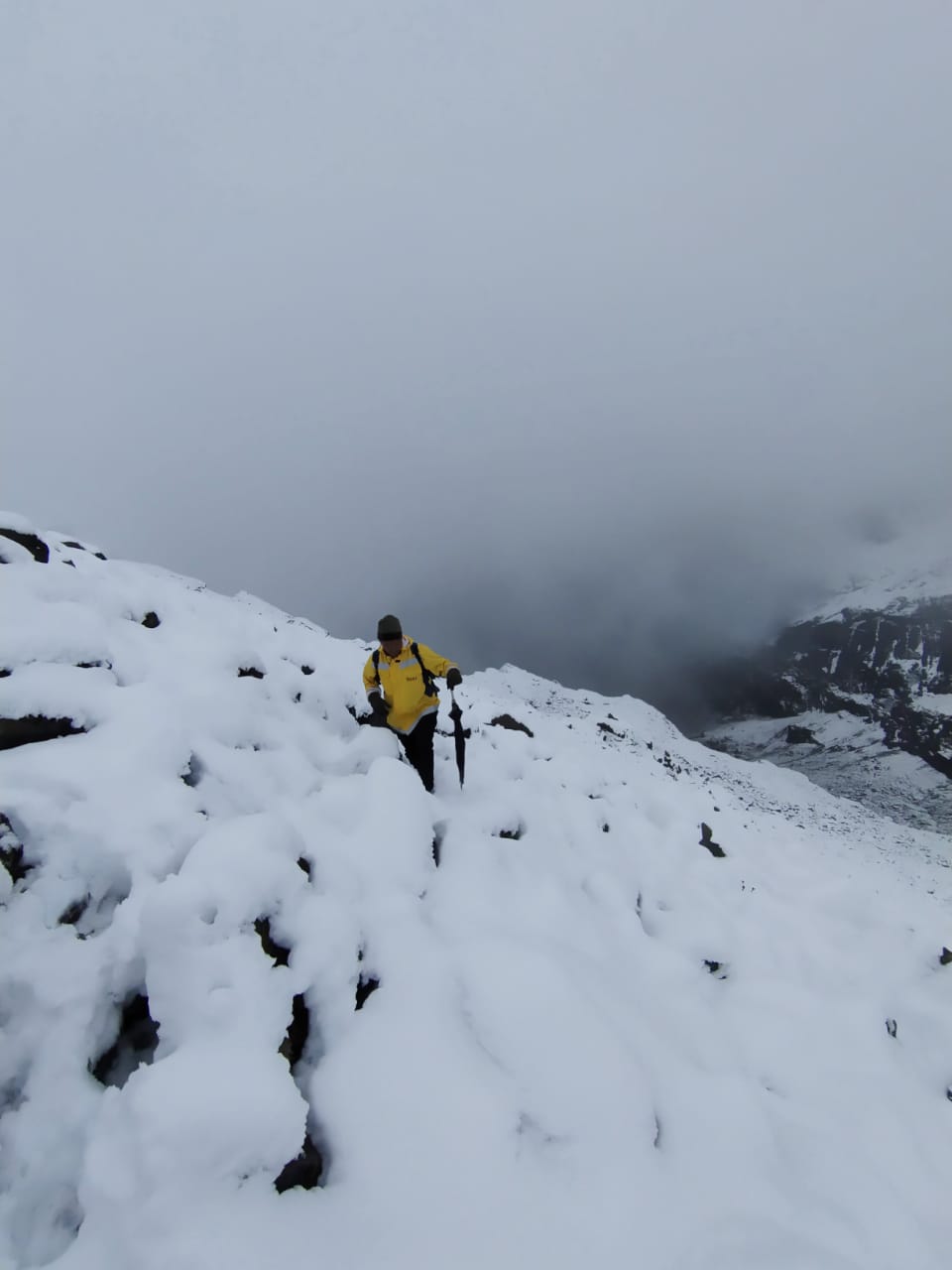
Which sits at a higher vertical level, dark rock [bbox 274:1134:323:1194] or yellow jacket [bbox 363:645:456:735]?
yellow jacket [bbox 363:645:456:735]

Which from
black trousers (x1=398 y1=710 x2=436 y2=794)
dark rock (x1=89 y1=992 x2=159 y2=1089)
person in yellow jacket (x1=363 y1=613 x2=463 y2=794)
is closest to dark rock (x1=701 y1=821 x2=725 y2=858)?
black trousers (x1=398 y1=710 x2=436 y2=794)

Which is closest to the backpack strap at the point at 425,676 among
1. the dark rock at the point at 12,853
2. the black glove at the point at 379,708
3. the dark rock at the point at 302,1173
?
the black glove at the point at 379,708

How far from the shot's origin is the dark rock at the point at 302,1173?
9.66ft

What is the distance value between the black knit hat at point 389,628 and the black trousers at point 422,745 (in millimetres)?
1166

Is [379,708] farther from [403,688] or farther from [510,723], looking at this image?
[510,723]

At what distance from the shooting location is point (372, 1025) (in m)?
3.93

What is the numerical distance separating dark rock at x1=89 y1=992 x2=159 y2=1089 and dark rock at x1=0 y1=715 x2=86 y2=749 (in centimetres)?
248

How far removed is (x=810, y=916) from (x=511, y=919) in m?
5.66

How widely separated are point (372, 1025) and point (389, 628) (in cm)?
428

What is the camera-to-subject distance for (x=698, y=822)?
1102 cm

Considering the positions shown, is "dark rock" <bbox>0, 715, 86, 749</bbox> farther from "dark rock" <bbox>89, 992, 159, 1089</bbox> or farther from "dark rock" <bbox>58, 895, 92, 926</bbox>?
"dark rock" <bbox>89, 992, 159, 1089</bbox>

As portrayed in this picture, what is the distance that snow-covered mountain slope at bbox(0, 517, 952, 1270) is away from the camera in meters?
2.90

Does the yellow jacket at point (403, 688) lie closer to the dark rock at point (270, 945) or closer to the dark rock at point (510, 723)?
the dark rock at point (270, 945)

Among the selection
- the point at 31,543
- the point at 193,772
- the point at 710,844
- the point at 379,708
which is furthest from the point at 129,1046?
Answer: the point at 710,844
